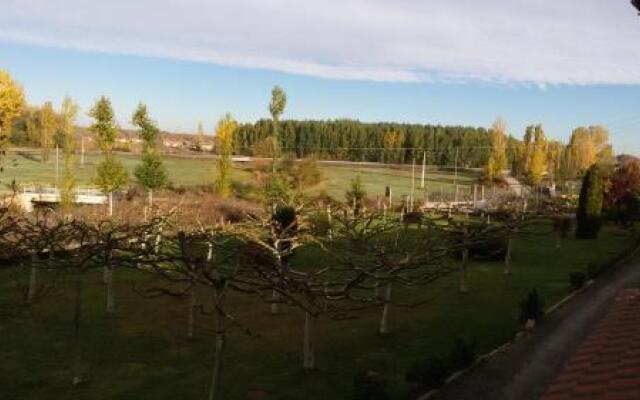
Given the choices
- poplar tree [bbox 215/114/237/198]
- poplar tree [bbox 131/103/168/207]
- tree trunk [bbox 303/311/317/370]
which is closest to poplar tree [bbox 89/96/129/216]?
poplar tree [bbox 131/103/168/207]

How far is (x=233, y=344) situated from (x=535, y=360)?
7.83 m

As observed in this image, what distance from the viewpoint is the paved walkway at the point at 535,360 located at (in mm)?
12538

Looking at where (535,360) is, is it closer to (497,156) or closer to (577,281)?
(577,281)

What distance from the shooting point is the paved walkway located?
12538 millimetres

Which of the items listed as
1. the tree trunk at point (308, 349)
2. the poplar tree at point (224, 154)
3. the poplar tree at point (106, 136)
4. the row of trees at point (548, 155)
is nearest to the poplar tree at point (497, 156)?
the row of trees at point (548, 155)

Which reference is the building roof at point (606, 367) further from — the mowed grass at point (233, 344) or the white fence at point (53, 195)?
the white fence at point (53, 195)

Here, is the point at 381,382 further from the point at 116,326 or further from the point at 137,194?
the point at 137,194

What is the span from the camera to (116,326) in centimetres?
1820

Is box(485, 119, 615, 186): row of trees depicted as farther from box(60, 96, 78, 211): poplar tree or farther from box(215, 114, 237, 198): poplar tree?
box(60, 96, 78, 211): poplar tree

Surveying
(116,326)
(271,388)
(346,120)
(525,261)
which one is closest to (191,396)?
(271,388)

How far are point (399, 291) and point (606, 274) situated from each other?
8.91 meters

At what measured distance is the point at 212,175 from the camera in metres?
59.8

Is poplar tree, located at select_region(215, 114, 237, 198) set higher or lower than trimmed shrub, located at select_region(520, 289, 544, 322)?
higher

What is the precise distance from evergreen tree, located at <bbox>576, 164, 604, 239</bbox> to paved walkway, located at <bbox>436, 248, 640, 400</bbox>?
16.5 meters
